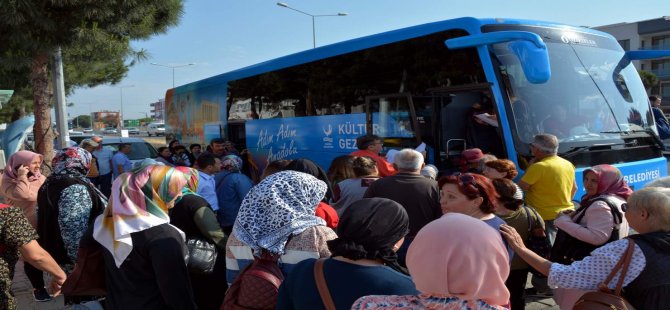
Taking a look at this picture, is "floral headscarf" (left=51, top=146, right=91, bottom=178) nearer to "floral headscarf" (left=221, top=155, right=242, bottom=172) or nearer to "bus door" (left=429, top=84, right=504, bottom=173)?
"floral headscarf" (left=221, top=155, right=242, bottom=172)

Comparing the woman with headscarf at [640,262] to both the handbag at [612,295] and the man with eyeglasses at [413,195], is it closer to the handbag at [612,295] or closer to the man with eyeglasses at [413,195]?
the handbag at [612,295]

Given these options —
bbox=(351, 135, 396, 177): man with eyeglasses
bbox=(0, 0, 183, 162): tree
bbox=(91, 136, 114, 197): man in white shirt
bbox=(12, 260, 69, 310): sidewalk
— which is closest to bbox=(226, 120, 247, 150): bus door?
bbox=(0, 0, 183, 162): tree

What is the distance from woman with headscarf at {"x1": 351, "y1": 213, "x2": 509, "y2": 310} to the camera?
171cm

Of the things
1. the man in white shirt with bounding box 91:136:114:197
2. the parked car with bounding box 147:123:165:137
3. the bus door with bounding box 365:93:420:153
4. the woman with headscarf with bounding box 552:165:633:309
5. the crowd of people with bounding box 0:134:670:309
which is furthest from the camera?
the parked car with bounding box 147:123:165:137

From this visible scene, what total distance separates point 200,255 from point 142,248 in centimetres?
40

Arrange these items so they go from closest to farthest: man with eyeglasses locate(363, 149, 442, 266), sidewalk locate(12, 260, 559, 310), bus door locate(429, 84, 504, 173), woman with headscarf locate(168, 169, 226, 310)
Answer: woman with headscarf locate(168, 169, 226, 310)
man with eyeglasses locate(363, 149, 442, 266)
sidewalk locate(12, 260, 559, 310)
bus door locate(429, 84, 504, 173)

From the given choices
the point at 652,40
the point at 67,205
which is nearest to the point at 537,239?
the point at 67,205

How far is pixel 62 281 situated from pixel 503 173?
3.41 meters

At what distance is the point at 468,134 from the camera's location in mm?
6641

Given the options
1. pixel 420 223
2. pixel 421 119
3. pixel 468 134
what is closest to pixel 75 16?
pixel 421 119

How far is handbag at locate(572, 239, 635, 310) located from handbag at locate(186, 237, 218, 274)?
2.09 metres

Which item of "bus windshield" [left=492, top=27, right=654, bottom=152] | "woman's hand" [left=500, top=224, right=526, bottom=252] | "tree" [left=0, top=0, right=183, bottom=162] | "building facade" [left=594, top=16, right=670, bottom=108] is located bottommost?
"woman's hand" [left=500, top=224, right=526, bottom=252]

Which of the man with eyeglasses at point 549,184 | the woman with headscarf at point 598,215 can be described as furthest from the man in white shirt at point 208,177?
the woman with headscarf at point 598,215

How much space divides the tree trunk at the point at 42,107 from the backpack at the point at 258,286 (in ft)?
36.4
